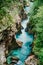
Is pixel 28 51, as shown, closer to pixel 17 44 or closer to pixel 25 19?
pixel 17 44

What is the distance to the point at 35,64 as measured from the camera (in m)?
21.6

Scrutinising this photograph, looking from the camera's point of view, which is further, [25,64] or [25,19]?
[25,19]

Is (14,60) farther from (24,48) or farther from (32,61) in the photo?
(24,48)

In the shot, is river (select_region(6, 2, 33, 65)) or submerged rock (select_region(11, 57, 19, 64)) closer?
submerged rock (select_region(11, 57, 19, 64))

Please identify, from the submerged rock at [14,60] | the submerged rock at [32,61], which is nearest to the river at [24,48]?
the submerged rock at [14,60]

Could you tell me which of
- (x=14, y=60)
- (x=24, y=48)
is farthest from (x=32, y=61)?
(x=24, y=48)

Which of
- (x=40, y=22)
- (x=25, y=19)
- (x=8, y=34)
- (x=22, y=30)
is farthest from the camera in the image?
(x=25, y=19)

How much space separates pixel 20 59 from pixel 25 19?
14303mm

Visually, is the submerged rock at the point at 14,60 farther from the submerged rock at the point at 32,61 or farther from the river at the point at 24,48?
the submerged rock at the point at 32,61

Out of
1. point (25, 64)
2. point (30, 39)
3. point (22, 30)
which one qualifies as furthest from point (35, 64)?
point (22, 30)

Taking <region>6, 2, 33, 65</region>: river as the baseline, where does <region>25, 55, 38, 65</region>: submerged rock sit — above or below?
above

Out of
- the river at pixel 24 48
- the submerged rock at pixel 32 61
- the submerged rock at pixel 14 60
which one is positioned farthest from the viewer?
the river at pixel 24 48

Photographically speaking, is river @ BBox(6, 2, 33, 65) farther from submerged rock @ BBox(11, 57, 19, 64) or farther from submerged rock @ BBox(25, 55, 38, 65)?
submerged rock @ BBox(25, 55, 38, 65)

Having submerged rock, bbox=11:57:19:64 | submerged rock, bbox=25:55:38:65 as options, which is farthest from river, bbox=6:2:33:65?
submerged rock, bbox=25:55:38:65
